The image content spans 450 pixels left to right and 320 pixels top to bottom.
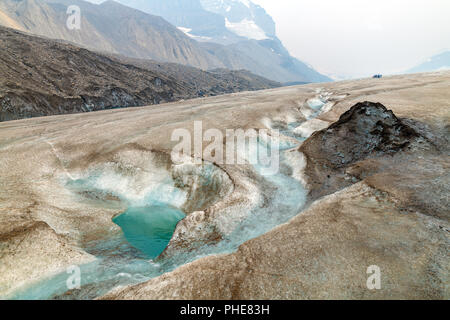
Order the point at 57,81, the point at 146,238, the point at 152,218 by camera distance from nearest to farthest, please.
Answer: the point at 146,238 < the point at 152,218 < the point at 57,81

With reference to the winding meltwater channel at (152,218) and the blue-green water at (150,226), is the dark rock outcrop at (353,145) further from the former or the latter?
the blue-green water at (150,226)

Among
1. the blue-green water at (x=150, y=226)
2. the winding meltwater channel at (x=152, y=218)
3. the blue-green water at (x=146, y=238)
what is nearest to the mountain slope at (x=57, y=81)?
the winding meltwater channel at (x=152, y=218)

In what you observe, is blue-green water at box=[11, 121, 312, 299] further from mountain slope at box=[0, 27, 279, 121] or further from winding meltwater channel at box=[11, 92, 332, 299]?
mountain slope at box=[0, 27, 279, 121]

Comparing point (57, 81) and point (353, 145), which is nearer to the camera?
point (353, 145)

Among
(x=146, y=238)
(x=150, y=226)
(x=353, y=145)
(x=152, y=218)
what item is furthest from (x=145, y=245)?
(x=353, y=145)

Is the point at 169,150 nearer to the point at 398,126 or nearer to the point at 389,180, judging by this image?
the point at 389,180

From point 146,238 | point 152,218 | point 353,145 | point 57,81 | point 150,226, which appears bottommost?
point 146,238

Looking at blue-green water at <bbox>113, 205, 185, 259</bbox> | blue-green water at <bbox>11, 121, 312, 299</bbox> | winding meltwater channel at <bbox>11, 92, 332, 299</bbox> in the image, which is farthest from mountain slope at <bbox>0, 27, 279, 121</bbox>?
blue-green water at <bbox>113, 205, 185, 259</bbox>

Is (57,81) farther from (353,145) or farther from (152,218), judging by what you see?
(353,145)
